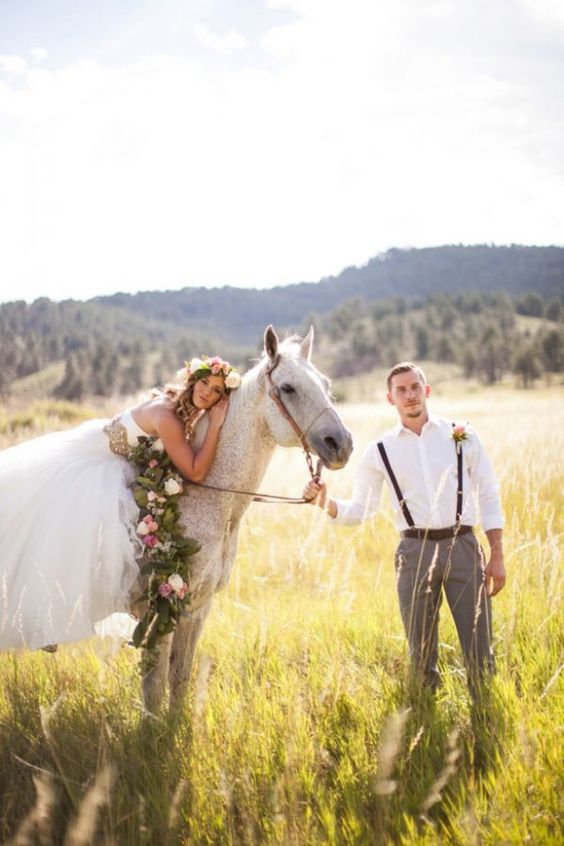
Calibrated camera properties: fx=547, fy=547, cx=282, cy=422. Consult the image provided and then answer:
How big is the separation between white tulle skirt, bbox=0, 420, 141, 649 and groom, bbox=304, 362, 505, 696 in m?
1.22

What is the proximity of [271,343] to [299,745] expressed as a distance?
2.15 meters

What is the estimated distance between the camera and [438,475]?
11.7 feet

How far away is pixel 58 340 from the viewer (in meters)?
124

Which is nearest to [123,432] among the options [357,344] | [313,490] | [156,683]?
[313,490]

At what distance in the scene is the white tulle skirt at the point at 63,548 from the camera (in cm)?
316

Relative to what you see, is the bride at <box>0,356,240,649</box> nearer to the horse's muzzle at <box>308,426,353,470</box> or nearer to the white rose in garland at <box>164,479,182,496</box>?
the white rose in garland at <box>164,479,182,496</box>

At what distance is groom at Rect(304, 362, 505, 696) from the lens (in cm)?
341

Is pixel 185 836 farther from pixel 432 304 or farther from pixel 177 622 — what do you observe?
pixel 432 304

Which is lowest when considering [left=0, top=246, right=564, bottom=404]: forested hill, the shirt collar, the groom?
the groom

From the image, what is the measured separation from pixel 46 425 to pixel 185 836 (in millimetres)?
13728

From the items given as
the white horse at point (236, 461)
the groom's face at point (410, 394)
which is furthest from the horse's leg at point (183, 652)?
the groom's face at point (410, 394)

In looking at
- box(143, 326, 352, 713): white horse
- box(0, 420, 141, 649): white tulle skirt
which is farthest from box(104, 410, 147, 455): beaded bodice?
box(143, 326, 352, 713): white horse

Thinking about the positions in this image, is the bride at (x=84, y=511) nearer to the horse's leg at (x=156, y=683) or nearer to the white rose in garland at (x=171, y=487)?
the white rose in garland at (x=171, y=487)

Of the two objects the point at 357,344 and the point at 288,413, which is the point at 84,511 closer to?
the point at 288,413
